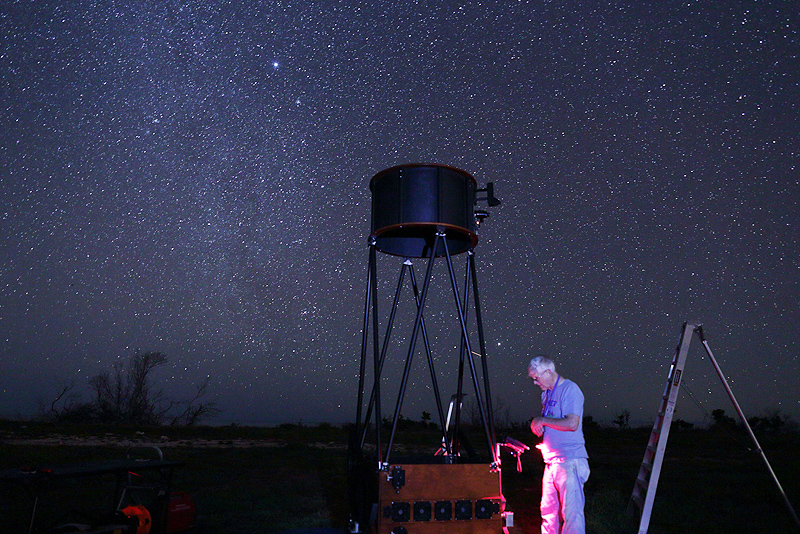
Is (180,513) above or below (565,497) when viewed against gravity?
below

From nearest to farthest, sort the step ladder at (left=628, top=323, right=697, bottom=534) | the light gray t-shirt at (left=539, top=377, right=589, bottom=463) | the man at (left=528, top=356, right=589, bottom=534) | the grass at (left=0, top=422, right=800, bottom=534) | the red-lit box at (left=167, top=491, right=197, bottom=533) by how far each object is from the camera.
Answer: the man at (left=528, top=356, right=589, bottom=534) → the light gray t-shirt at (left=539, top=377, right=589, bottom=463) → the red-lit box at (left=167, top=491, right=197, bottom=533) → the step ladder at (left=628, top=323, right=697, bottom=534) → the grass at (left=0, top=422, right=800, bottom=534)

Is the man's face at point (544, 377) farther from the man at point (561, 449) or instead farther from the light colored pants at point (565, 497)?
the light colored pants at point (565, 497)

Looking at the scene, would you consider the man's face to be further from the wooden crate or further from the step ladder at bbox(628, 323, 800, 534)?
the step ladder at bbox(628, 323, 800, 534)

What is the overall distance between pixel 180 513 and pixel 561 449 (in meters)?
4.66

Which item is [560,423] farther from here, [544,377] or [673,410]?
[673,410]

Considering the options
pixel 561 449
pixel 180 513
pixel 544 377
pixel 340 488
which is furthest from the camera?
pixel 340 488

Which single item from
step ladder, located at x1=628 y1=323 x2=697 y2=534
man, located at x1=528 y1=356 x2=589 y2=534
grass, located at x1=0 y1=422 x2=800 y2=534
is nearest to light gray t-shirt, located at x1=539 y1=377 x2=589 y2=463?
man, located at x1=528 y1=356 x2=589 y2=534

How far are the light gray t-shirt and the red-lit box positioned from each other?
14.6ft

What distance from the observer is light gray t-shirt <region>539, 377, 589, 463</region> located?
472cm

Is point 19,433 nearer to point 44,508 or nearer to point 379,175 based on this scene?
point 44,508

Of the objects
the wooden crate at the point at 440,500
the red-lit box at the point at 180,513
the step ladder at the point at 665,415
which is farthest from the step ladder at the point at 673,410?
the red-lit box at the point at 180,513

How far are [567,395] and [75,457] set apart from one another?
13093mm

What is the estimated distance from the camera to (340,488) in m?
10.2

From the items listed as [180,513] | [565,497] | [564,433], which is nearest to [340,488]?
[180,513]
